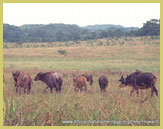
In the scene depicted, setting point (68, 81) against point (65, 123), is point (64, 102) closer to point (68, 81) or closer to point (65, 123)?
point (65, 123)

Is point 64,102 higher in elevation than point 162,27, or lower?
lower

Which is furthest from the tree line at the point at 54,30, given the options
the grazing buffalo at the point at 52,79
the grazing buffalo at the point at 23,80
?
the grazing buffalo at the point at 52,79

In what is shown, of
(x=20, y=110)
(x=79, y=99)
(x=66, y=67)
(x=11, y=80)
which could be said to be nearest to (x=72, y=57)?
(x=66, y=67)

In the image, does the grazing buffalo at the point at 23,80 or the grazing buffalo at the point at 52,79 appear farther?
the grazing buffalo at the point at 52,79

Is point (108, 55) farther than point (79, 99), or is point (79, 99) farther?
point (108, 55)

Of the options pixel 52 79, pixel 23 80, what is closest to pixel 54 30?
pixel 52 79

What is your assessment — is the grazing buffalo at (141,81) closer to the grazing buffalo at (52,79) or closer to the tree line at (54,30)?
the tree line at (54,30)

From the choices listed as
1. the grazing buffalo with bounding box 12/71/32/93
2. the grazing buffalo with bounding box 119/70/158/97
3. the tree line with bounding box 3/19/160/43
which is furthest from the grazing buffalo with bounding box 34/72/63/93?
the grazing buffalo with bounding box 119/70/158/97

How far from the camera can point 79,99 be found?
7953 mm

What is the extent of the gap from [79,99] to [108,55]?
9512 millimetres

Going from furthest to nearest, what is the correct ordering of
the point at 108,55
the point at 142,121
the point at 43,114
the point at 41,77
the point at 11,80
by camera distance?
the point at 108,55 < the point at 41,77 < the point at 11,80 < the point at 43,114 < the point at 142,121

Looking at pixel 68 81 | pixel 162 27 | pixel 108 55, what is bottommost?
pixel 68 81

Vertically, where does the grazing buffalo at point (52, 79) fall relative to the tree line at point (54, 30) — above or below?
below

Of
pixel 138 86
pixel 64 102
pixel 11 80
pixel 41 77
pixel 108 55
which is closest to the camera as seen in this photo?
pixel 64 102
